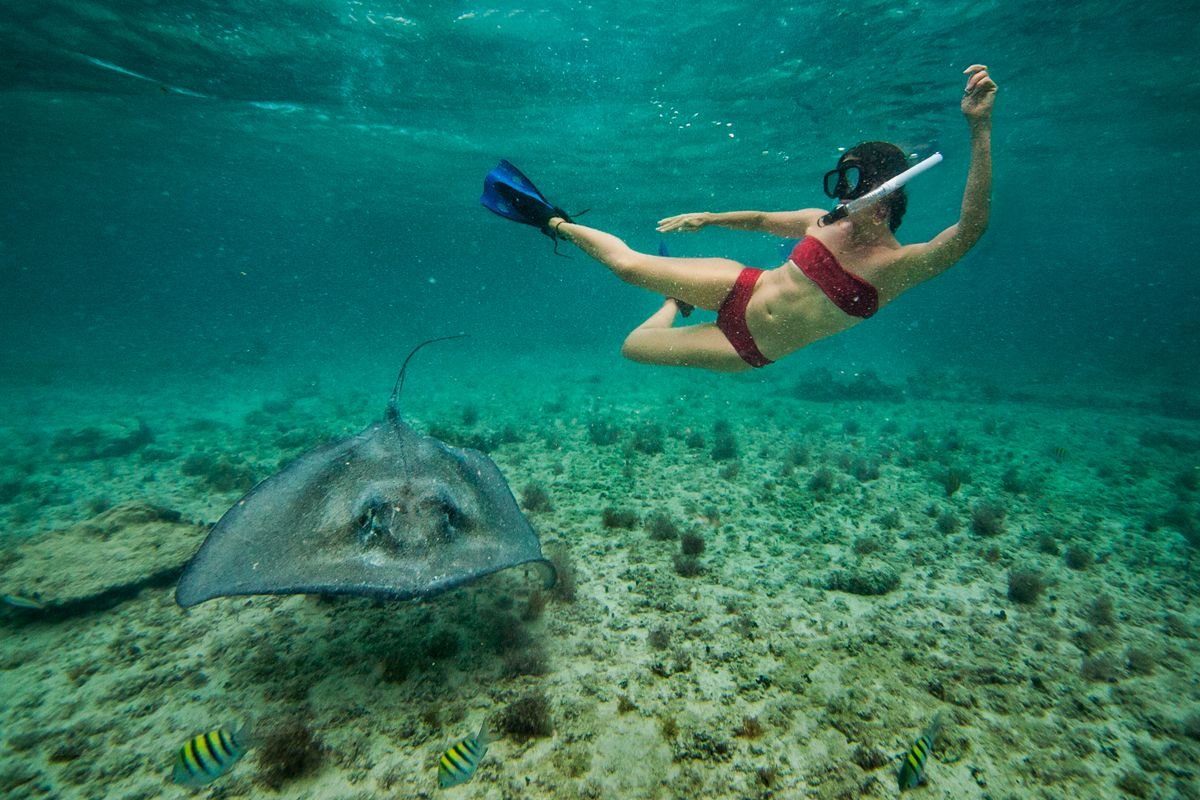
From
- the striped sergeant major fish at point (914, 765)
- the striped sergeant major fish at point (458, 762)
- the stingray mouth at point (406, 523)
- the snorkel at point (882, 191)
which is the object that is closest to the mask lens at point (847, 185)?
the snorkel at point (882, 191)

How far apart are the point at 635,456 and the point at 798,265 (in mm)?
6561

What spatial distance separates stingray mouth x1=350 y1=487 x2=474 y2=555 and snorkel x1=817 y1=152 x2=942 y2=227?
3.85 m

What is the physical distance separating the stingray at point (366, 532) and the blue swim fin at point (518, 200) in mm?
3207

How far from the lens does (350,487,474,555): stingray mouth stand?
330 centimetres

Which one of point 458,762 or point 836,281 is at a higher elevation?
point 836,281

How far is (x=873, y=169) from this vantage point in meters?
4.13

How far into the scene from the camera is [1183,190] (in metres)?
42.2

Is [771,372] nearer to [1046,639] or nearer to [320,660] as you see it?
[1046,639]

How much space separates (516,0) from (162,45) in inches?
499

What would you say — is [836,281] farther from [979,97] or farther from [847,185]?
[979,97]

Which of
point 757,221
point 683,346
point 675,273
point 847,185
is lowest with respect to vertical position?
point 683,346

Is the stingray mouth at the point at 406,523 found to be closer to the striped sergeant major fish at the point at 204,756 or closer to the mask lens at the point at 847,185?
the striped sergeant major fish at the point at 204,756

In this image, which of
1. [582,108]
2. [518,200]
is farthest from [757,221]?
[582,108]

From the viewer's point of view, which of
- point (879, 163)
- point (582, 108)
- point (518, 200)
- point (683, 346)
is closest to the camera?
point (879, 163)
